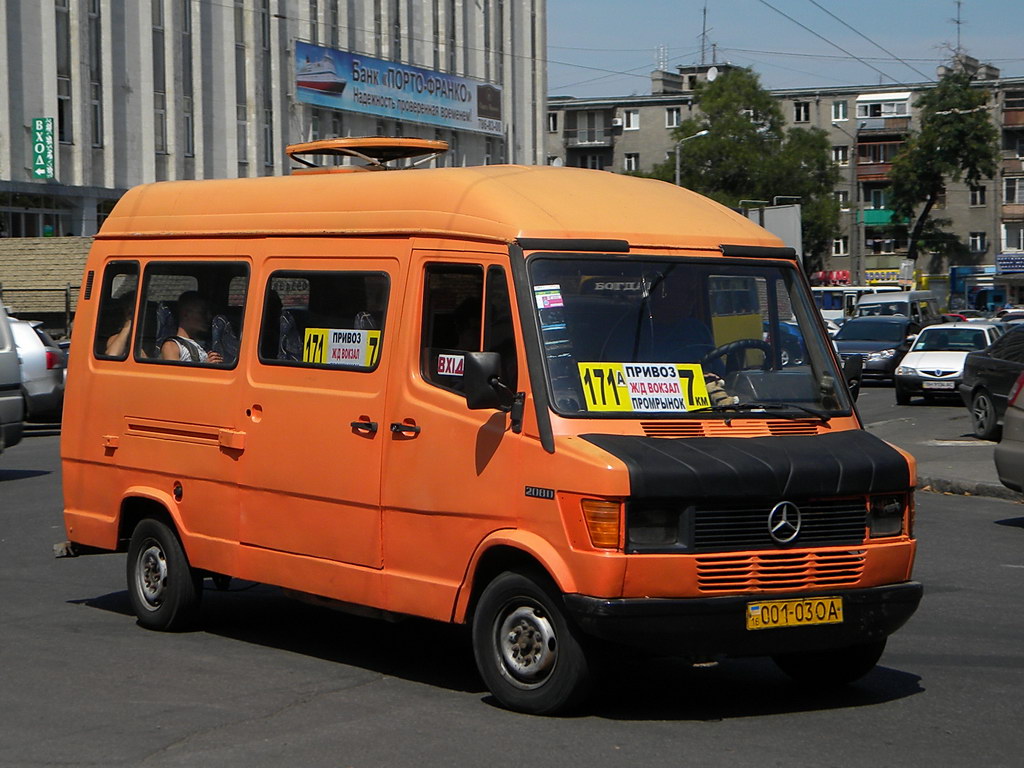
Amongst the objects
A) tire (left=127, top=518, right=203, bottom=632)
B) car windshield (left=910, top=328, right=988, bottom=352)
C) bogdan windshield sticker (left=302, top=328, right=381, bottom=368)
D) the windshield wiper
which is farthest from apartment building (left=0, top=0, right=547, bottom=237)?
the windshield wiper

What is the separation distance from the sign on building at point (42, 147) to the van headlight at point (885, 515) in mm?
43201

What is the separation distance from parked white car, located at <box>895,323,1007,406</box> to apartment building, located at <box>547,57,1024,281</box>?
200 ft

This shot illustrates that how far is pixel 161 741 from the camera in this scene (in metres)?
6.31

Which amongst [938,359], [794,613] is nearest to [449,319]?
[794,613]

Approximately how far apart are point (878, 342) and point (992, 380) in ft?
55.9

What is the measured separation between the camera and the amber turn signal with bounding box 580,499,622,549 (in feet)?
21.0

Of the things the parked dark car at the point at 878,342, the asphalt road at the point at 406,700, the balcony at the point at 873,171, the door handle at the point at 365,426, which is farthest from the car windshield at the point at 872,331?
the balcony at the point at 873,171

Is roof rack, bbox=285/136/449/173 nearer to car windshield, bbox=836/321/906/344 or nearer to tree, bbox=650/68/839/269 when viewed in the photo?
car windshield, bbox=836/321/906/344

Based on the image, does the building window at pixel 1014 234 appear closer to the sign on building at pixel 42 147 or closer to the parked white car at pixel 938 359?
the sign on building at pixel 42 147

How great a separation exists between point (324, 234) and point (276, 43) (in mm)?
52671

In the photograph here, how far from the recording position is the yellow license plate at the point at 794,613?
259 inches

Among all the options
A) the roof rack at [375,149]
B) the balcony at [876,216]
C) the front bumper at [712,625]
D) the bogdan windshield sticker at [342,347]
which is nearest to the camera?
the front bumper at [712,625]

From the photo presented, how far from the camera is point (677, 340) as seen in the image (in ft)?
23.7

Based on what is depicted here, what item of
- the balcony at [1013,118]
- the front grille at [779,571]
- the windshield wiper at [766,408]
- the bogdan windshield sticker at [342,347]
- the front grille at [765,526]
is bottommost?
the front grille at [779,571]
